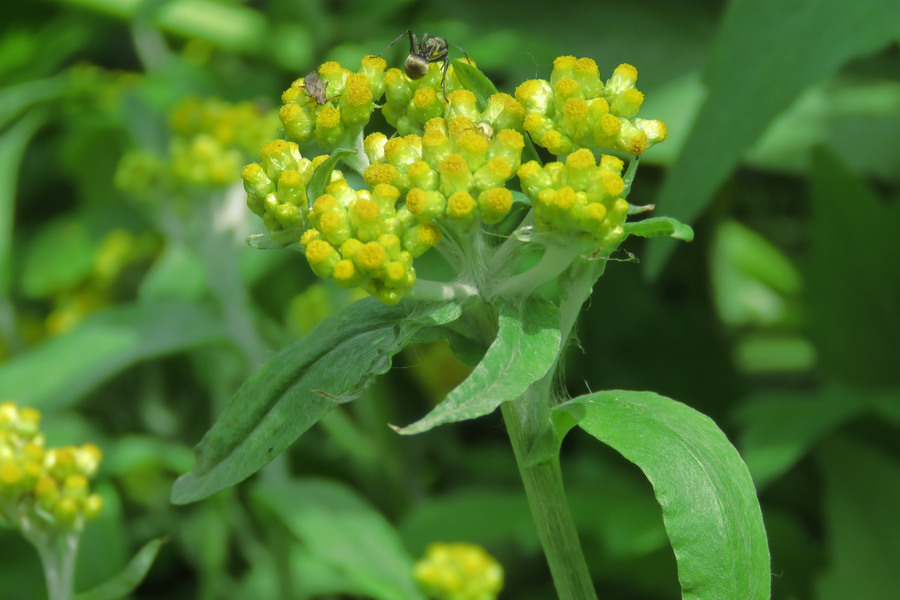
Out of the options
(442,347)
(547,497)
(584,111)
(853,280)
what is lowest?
(442,347)

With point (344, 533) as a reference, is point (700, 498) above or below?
above

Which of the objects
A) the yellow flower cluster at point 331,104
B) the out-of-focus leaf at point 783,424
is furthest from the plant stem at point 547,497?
the out-of-focus leaf at point 783,424

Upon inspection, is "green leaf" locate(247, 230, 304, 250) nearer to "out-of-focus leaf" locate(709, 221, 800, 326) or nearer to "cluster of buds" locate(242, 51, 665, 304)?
"cluster of buds" locate(242, 51, 665, 304)

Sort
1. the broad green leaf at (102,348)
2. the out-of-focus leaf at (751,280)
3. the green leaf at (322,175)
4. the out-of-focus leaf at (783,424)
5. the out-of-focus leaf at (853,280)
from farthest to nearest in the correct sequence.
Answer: the out-of-focus leaf at (751,280) < the out-of-focus leaf at (853,280) < the broad green leaf at (102,348) < the out-of-focus leaf at (783,424) < the green leaf at (322,175)

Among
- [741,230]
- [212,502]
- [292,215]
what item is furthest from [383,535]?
[741,230]

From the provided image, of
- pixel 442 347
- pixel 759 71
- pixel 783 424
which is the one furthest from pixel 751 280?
pixel 759 71

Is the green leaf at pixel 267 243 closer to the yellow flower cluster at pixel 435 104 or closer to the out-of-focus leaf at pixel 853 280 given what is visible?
the yellow flower cluster at pixel 435 104

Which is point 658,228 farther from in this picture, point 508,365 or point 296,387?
point 296,387
